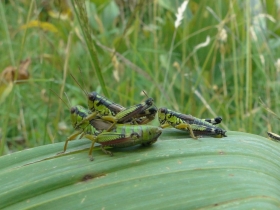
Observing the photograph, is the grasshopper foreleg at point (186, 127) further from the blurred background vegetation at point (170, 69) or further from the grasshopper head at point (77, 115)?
the blurred background vegetation at point (170, 69)

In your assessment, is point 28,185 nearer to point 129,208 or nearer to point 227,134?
point 129,208

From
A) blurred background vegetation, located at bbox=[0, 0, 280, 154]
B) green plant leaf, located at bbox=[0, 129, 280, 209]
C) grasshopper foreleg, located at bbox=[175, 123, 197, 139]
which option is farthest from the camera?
blurred background vegetation, located at bbox=[0, 0, 280, 154]

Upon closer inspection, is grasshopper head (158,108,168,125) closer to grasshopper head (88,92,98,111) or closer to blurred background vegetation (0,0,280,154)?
grasshopper head (88,92,98,111)

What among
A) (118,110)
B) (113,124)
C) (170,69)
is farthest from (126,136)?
(170,69)

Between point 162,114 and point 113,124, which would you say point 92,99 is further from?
point 162,114

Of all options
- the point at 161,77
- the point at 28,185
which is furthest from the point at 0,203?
the point at 161,77

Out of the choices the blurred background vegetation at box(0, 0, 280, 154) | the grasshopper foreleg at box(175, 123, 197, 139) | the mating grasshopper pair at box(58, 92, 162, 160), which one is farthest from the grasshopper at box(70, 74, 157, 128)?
the blurred background vegetation at box(0, 0, 280, 154)

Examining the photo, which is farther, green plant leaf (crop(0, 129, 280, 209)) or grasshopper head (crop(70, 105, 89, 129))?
grasshopper head (crop(70, 105, 89, 129))

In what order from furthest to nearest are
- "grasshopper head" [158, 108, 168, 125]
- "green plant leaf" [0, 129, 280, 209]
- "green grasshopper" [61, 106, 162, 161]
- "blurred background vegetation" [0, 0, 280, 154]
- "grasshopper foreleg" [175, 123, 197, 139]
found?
"blurred background vegetation" [0, 0, 280, 154] → "grasshopper head" [158, 108, 168, 125] → "grasshopper foreleg" [175, 123, 197, 139] → "green grasshopper" [61, 106, 162, 161] → "green plant leaf" [0, 129, 280, 209]
